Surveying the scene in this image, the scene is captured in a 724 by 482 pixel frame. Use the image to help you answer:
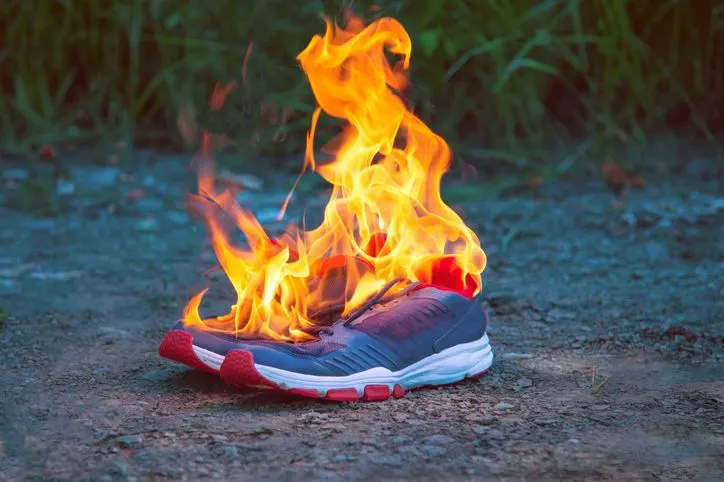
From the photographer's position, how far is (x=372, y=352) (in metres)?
2.66

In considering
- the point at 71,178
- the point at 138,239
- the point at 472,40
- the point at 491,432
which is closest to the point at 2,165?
the point at 71,178

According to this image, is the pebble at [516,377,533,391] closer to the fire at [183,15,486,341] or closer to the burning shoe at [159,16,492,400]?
the burning shoe at [159,16,492,400]

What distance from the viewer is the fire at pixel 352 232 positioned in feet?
9.32

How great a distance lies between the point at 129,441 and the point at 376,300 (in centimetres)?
72

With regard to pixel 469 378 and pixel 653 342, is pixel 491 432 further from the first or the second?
pixel 653 342

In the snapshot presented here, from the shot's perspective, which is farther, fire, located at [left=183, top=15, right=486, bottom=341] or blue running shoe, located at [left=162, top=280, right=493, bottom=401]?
fire, located at [left=183, top=15, right=486, bottom=341]

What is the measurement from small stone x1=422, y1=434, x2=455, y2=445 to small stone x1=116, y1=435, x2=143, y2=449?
0.56 m

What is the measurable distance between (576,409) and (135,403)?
0.98 metres

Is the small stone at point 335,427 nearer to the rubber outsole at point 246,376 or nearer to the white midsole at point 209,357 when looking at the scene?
the rubber outsole at point 246,376

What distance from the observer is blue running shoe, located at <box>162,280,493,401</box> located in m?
2.57

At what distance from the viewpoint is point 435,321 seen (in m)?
2.76

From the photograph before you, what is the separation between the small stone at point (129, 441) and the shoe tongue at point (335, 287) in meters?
0.61

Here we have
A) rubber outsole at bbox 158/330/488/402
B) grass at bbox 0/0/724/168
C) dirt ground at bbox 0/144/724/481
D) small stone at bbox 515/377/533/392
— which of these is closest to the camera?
dirt ground at bbox 0/144/724/481

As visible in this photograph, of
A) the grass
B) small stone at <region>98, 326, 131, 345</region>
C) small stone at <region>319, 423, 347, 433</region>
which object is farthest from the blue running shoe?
the grass
